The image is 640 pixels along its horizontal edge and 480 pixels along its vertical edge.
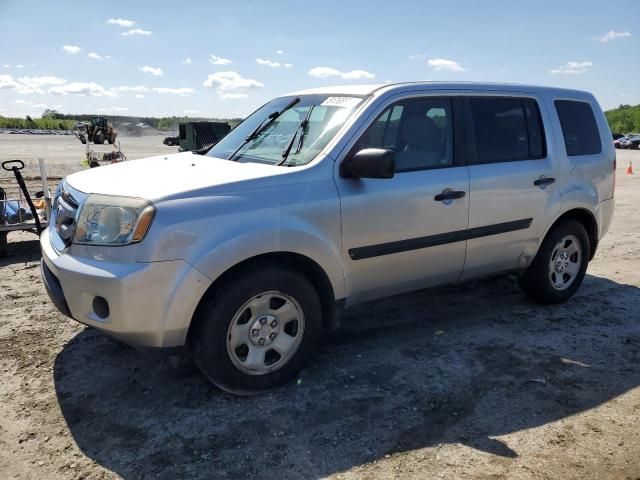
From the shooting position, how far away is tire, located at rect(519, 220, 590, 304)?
15.4ft

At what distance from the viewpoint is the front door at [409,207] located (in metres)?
3.46

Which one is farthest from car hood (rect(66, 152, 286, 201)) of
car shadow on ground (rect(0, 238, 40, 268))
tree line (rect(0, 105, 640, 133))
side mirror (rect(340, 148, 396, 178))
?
tree line (rect(0, 105, 640, 133))

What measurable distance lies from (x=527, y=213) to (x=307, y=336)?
2.18m

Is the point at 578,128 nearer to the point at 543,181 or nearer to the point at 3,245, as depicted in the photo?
the point at 543,181

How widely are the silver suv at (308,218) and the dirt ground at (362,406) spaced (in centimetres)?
36

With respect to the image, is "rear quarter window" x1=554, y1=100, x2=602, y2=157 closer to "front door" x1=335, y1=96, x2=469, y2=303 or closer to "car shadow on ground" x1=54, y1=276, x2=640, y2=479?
"front door" x1=335, y1=96, x2=469, y2=303

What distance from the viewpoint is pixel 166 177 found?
323cm

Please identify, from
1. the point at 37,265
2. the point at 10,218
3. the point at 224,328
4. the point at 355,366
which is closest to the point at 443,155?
the point at 355,366

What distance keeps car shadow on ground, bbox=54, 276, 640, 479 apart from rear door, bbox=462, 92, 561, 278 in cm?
67

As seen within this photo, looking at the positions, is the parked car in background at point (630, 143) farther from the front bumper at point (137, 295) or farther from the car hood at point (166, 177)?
the front bumper at point (137, 295)

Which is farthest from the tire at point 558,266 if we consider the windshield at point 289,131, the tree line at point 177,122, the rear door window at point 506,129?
the tree line at point 177,122

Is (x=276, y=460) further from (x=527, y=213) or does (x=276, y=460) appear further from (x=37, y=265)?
(x=37, y=265)

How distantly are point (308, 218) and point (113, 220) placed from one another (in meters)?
1.10

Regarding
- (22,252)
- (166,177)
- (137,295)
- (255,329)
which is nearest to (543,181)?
(255,329)
